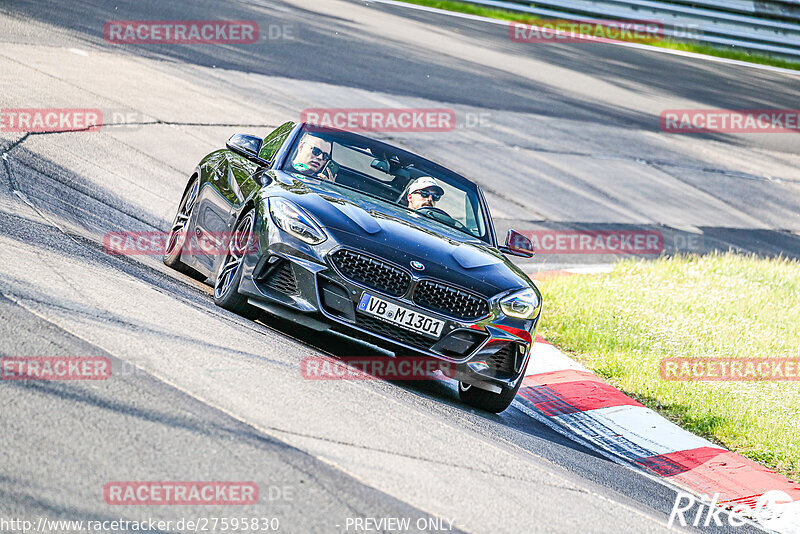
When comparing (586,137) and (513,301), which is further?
(586,137)

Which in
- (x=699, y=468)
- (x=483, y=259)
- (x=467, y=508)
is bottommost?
(x=699, y=468)

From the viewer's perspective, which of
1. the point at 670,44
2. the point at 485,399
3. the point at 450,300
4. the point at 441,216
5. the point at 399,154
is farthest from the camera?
the point at 670,44

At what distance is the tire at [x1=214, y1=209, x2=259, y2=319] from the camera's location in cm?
690

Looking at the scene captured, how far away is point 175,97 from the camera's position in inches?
589

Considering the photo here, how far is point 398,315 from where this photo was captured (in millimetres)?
6492

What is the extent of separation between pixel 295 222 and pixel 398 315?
2.88 ft

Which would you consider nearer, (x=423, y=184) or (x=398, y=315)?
(x=398, y=315)

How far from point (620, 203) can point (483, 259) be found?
32.5 feet

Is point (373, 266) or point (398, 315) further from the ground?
→ point (373, 266)

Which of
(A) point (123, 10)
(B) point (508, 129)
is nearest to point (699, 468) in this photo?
(B) point (508, 129)

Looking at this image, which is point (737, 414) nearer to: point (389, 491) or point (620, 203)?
point (389, 491)

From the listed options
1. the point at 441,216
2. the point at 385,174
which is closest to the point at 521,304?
the point at 441,216

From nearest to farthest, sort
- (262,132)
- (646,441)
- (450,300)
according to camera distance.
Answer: (450,300), (646,441), (262,132)

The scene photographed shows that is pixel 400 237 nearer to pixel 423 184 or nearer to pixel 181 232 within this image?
pixel 423 184
